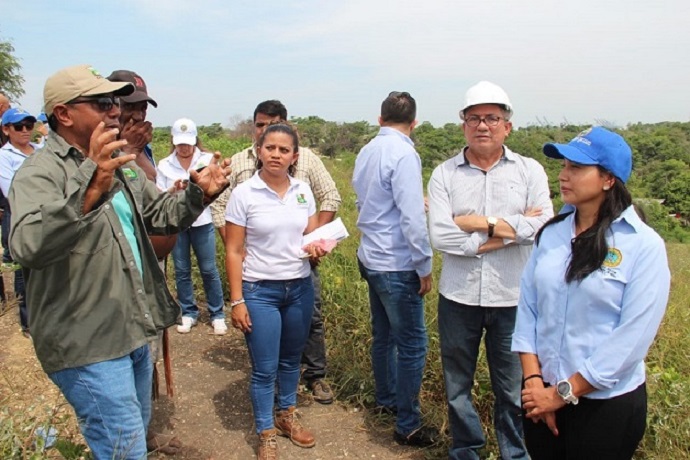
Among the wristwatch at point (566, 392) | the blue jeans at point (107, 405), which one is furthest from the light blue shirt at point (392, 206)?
the blue jeans at point (107, 405)

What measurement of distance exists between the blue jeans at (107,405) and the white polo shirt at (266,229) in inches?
41.6

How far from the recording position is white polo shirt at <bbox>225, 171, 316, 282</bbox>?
2.97 meters

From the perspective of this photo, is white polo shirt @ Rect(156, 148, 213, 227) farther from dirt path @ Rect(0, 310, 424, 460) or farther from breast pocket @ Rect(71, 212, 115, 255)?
breast pocket @ Rect(71, 212, 115, 255)

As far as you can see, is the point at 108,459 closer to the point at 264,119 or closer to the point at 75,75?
the point at 75,75

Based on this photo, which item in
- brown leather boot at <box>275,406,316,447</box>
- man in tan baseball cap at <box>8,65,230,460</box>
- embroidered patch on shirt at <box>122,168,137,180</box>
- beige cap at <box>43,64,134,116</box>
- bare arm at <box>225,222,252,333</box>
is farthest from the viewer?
brown leather boot at <box>275,406,316,447</box>

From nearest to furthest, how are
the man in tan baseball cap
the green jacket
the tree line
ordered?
the green jacket → the man in tan baseball cap → the tree line

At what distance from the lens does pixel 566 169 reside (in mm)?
2066

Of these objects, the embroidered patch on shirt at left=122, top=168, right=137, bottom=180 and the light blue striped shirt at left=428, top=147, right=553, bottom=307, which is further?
the light blue striped shirt at left=428, top=147, right=553, bottom=307

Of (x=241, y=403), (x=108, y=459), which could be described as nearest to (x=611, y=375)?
(x=108, y=459)

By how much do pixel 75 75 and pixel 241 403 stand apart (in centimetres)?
254

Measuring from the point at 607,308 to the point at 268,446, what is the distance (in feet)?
6.40

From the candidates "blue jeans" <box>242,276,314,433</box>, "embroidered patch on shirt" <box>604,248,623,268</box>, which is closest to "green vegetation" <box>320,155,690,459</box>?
"blue jeans" <box>242,276,314,433</box>

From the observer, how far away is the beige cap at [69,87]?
73.5 inches

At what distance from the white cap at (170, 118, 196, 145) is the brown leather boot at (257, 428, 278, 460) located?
2.52 metres
